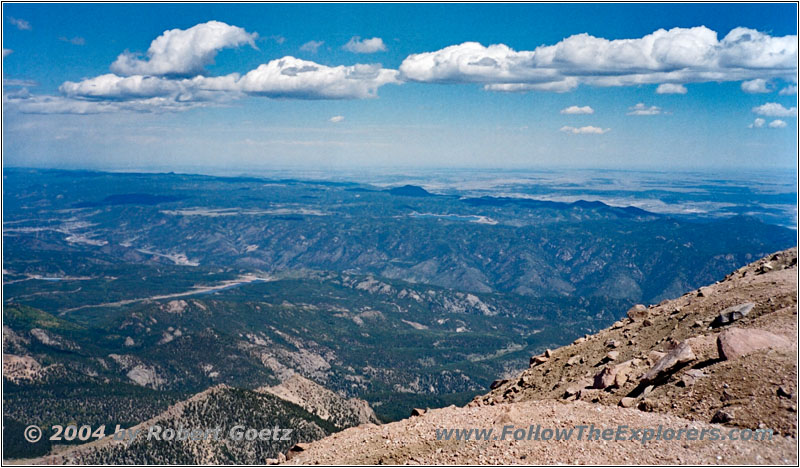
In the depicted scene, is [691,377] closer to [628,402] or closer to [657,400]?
[657,400]

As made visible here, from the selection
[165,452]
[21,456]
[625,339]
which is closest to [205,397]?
[165,452]

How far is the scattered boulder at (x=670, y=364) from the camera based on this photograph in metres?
26.8

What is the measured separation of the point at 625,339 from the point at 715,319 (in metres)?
5.20

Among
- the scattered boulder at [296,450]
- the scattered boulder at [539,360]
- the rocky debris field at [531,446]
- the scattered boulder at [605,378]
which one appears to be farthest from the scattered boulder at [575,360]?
the scattered boulder at [296,450]

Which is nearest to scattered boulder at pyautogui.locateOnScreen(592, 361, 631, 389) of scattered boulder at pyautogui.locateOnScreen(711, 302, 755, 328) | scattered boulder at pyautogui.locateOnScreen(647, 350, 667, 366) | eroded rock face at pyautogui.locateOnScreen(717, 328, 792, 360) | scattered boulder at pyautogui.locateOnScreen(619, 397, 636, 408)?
scattered boulder at pyautogui.locateOnScreen(647, 350, 667, 366)

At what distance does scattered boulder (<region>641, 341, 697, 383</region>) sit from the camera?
88.1ft

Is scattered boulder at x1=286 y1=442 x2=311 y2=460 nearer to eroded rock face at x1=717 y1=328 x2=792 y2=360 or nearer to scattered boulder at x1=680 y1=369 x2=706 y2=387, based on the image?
scattered boulder at x1=680 y1=369 x2=706 y2=387

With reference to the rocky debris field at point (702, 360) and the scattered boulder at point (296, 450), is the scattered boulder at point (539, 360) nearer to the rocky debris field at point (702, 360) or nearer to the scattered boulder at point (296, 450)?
the rocky debris field at point (702, 360)

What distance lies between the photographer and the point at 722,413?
22.2 meters

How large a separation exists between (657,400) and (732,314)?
9.97 meters

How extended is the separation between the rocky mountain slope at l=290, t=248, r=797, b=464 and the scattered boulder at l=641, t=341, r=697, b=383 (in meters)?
0.05

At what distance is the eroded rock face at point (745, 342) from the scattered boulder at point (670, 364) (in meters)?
1.36

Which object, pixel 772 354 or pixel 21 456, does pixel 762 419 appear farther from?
pixel 21 456

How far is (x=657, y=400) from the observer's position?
24.7 metres
